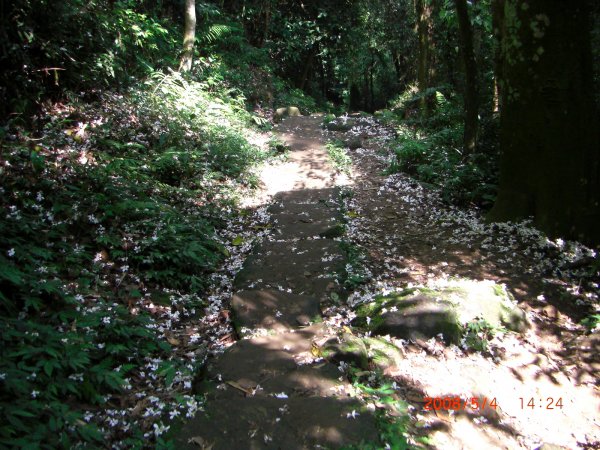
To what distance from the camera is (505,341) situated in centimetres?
370

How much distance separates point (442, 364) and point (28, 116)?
5877 mm

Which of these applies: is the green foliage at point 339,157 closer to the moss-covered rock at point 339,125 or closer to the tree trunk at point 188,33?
the moss-covered rock at point 339,125

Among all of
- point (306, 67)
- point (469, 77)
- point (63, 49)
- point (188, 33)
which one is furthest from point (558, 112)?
point (306, 67)

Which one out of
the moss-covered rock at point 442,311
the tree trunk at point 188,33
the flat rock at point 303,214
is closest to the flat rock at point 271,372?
the moss-covered rock at point 442,311

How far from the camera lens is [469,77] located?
26.1ft

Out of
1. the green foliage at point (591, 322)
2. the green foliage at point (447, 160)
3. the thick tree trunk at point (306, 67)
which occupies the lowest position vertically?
the green foliage at point (591, 322)

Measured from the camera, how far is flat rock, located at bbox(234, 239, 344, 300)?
188 inches

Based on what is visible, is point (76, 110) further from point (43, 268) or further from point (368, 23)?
point (368, 23)

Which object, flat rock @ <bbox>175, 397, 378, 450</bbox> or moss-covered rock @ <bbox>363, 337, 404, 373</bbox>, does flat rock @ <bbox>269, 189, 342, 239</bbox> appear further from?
flat rock @ <bbox>175, 397, 378, 450</bbox>

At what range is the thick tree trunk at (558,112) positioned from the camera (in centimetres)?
493

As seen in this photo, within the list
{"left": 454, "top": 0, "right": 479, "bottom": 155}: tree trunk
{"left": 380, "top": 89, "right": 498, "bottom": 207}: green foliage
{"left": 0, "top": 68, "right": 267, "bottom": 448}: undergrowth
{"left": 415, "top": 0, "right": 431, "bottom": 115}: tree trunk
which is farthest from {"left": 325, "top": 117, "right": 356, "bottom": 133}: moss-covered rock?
{"left": 0, "top": 68, "right": 267, "bottom": 448}: undergrowth

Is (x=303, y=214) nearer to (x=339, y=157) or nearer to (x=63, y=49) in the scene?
(x=339, y=157)

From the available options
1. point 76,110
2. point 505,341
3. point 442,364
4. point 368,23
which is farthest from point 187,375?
point 368,23

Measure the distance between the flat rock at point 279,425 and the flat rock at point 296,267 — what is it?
1898 millimetres
